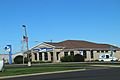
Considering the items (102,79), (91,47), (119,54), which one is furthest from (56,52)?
(102,79)

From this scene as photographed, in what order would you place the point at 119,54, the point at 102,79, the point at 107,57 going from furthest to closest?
the point at 119,54 < the point at 107,57 < the point at 102,79

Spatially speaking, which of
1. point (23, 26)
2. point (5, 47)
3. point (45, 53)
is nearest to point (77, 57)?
point (45, 53)

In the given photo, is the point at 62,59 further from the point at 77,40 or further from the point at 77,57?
the point at 77,40

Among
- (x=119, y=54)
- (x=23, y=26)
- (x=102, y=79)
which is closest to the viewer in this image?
(x=102, y=79)

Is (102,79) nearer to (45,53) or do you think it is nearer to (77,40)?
(45,53)

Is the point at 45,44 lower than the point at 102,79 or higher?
higher

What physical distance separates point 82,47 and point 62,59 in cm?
717

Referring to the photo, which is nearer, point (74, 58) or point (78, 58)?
point (74, 58)

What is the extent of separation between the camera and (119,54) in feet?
290

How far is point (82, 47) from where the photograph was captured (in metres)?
81.8

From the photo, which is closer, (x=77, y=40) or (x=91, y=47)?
(x=91, y=47)

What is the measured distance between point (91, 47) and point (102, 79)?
61385mm

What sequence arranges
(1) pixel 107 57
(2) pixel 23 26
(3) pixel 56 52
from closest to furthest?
(2) pixel 23 26, (1) pixel 107 57, (3) pixel 56 52

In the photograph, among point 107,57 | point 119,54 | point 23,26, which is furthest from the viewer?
point 119,54
